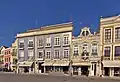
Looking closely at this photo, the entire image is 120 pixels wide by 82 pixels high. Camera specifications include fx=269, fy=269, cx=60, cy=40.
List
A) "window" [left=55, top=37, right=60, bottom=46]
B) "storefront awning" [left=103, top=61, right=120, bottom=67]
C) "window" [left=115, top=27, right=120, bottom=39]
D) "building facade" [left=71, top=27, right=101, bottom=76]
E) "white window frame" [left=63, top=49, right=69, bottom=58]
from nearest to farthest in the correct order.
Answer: "storefront awning" [left=103, top=61, right=120, bottom=67], "window" [left=115, top=27, right=120, bottom=39], "building facade" [left=71, top=27, right=101, bottom=76], "white window frame" [left=63, top=49, right=69, bottom=58], "window" [left=55, top=37, right=60, bottom=46]

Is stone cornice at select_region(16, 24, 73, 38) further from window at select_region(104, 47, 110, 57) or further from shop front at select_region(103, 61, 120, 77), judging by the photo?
shop front at select_region(103, 61, 120, 77)

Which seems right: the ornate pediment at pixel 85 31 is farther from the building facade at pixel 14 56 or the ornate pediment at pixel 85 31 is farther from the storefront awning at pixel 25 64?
the building facade at pixel 14 56

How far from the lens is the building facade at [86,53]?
52.8 meters

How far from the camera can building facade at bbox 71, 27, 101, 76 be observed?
52.8 metres

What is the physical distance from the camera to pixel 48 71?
62.4 metres

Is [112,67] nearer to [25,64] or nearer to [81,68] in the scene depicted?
[81,68]

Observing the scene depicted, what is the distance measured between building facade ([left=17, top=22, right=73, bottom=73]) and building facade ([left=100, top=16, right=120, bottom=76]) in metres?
8.75

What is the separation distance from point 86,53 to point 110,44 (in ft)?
20.4

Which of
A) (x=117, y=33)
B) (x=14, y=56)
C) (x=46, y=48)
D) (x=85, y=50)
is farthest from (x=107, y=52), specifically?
(x=14, y=56)

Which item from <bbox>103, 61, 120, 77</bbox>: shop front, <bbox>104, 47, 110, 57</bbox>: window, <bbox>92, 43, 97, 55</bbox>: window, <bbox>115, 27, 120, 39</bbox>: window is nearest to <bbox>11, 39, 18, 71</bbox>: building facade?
<bbox>92, 43, 97, 55</bbox>: window

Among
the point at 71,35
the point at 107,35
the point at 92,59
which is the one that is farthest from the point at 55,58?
the point at 107,35

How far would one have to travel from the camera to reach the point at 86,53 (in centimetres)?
5472

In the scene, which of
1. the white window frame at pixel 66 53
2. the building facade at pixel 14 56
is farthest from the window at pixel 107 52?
the building facade at pixel 14 56

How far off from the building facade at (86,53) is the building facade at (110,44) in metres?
1.41
